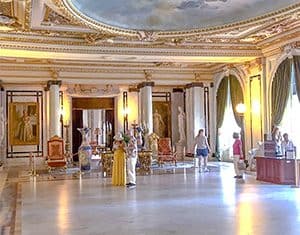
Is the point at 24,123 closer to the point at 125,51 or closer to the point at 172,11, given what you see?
the point at 125,51

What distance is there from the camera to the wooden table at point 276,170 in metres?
10.9

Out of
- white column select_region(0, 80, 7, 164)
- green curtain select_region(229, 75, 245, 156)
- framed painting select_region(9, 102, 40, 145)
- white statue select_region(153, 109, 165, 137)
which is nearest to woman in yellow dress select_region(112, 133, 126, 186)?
green curtain select_region(229, 75, 245, 156)

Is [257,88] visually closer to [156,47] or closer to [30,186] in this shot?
[156,47]

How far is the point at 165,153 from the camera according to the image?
55.5ft

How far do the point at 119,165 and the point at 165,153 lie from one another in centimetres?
577

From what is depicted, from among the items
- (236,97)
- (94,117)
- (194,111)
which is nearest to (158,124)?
(194,111)

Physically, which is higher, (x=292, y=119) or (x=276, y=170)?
(x=292, y=119)

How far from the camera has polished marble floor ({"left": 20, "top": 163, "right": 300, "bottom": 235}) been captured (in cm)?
627

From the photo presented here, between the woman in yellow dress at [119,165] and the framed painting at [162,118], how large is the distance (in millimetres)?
8406

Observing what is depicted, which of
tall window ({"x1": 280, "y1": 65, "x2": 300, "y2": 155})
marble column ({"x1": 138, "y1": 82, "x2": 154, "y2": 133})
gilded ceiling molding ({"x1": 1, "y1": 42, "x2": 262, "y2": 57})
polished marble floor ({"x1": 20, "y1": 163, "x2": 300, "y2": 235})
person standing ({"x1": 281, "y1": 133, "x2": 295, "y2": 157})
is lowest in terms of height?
polished marble floor ({"x1": 20, "y1": 163, "x2": 300, "y2": 235})

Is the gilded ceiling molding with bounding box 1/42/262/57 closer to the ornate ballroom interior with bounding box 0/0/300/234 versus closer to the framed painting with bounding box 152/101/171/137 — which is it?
the ornate ballroom interior with bounding box 0/0/300/234

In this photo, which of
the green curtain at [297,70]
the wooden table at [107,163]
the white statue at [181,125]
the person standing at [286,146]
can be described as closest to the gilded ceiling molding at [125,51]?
the green curtain at [297,70]

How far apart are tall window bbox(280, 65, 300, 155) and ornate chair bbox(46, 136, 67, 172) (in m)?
6.96

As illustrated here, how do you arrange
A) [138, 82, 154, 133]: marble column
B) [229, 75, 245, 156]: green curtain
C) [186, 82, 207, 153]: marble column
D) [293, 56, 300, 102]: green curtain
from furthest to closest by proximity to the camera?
[186, 82, 207, 153]: marble column
[138, 82, 154, 133]: marble column
[229, 75, 245, 156]: green curtain
[293, 56, 300, 102]: green curtain
